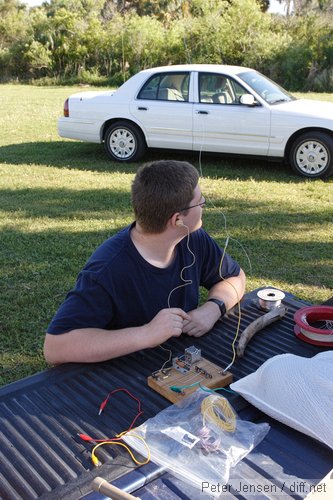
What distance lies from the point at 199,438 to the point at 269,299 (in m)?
0.93

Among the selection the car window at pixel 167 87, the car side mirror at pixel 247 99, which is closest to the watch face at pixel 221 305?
the car side mirror at pixel 247 99

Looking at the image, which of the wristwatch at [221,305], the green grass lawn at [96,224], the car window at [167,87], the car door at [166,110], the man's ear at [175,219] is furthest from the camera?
the car window at [167,87]

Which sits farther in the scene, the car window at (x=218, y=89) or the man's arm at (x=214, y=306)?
the car window at (x=218, y=89)

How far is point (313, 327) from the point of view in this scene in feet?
6.81

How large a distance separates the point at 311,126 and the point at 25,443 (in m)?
6.48

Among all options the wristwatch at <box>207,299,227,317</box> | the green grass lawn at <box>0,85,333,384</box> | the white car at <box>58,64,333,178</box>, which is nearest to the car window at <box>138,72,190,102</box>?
the white car at <box>58,64,333,178</box>

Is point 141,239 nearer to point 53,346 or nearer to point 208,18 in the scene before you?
point 53,346

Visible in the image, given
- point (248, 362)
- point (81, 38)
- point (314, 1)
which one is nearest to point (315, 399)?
point (248, 362)

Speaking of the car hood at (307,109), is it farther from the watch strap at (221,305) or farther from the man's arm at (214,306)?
the watch strap at (221,305)

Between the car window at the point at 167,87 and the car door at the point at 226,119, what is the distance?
207mm

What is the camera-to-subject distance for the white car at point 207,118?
7266 mm

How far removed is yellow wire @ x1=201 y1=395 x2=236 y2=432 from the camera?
151 cm

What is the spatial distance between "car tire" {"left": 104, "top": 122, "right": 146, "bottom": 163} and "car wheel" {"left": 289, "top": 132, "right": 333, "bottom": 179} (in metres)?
2.21

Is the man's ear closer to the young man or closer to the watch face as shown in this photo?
the young man
